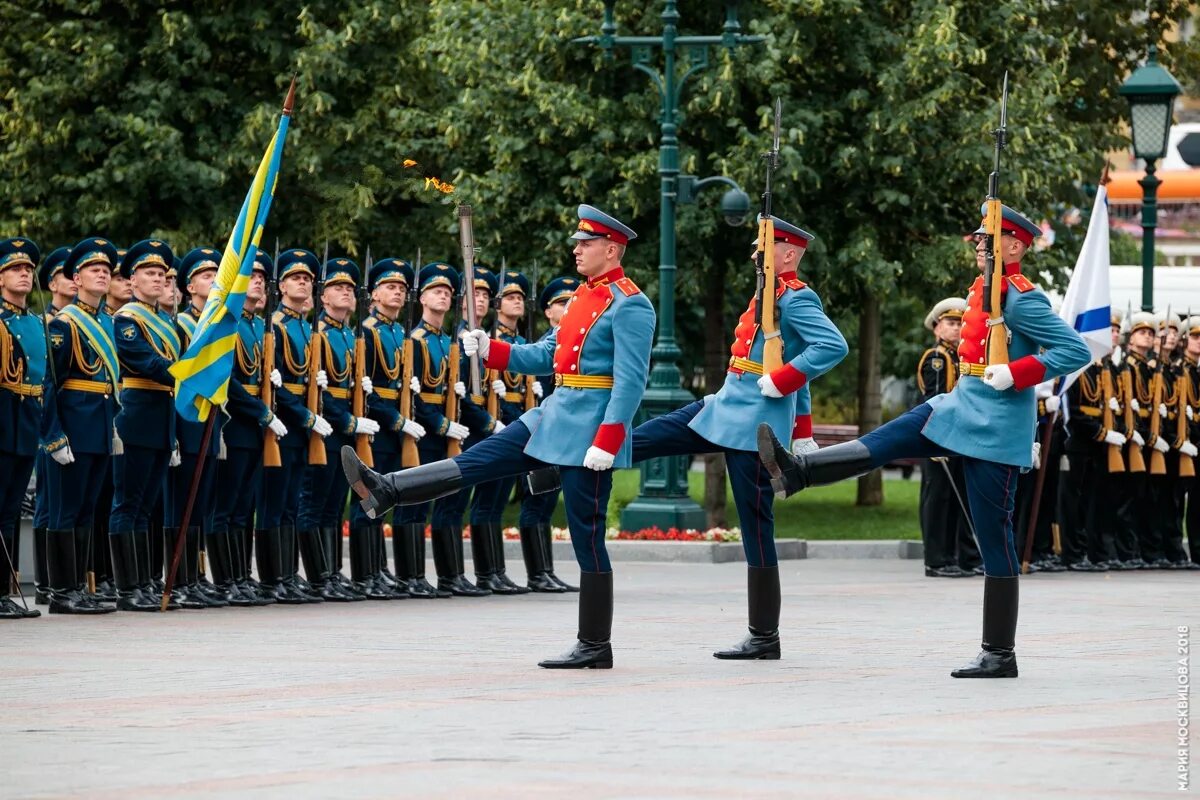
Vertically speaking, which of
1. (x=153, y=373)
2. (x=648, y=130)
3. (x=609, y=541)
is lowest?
(x=609, y=541)

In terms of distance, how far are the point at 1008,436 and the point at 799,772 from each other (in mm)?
3267

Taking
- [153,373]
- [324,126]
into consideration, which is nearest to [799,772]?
[153,373]

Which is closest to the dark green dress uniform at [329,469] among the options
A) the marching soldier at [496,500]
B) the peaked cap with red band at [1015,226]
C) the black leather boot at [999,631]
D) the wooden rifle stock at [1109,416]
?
the marching soldier at [496,500]

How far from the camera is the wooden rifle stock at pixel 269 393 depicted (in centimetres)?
1449

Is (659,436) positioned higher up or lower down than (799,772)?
higher up

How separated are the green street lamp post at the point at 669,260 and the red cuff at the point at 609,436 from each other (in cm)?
1092

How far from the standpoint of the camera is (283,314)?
14836 millimetres

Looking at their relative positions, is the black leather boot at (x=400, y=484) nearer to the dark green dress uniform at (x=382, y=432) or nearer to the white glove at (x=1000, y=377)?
the white glove at (x=1000, y=377)

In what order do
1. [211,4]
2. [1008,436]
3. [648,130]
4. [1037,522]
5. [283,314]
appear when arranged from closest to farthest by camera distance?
[1008,436], [283,314], [1037,522], [648,130], [211,4]

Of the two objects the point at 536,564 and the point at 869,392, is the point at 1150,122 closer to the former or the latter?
the point at 869,392

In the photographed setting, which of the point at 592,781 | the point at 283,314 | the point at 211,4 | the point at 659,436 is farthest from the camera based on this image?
the point at 211,4

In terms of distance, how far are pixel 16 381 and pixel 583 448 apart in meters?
4.28

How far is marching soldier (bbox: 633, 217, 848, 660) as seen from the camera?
10.7 metres

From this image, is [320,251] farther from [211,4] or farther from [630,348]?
[630,348]
